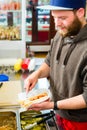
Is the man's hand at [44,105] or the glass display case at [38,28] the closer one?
the man's hand at [44,105]

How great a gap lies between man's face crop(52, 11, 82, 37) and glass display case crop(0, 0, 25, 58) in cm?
289

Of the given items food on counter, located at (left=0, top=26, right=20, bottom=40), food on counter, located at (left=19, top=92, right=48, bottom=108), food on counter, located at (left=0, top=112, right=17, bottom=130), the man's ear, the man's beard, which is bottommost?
food on counter, located at (left=0, top=112, right=17, bottom=130)

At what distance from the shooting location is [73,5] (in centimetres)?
149

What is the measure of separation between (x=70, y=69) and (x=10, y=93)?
0.56 meters

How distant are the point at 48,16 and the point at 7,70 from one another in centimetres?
354

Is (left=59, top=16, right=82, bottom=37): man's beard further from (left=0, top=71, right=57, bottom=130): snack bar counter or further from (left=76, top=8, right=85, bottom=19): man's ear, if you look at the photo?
(left=0, top=71, right=57, bottom=130): snack bar counter

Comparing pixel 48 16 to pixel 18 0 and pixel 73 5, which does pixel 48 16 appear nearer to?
pixel 18 0

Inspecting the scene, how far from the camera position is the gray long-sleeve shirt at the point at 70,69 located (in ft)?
4.89

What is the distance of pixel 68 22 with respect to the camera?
1495 millimetres

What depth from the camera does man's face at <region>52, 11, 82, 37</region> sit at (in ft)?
4.89

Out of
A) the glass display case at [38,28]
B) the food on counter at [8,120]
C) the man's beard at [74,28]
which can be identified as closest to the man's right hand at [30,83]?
the food on counter at [8,120]

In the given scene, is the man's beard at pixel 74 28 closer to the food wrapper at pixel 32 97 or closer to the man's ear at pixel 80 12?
the man's ear at pixel 80 12

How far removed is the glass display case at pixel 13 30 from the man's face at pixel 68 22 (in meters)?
2.89

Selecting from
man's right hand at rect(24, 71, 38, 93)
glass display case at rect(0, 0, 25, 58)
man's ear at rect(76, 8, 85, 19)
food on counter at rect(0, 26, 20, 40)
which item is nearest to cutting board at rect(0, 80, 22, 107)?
man's right hand at rect(24, 71, 38, 93)
